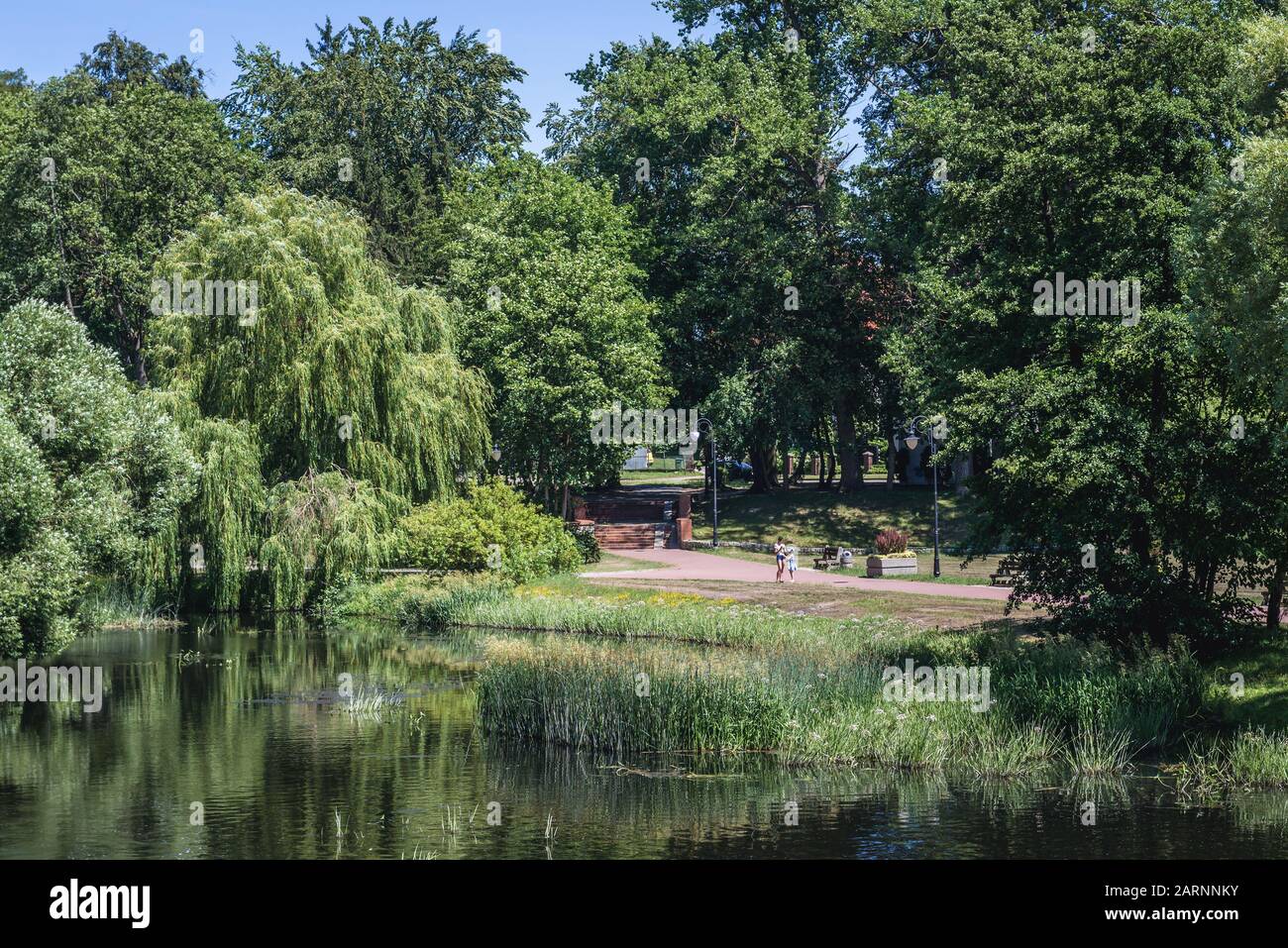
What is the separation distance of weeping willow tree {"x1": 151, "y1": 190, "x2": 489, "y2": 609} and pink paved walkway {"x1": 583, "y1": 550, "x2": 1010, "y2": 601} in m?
9.41

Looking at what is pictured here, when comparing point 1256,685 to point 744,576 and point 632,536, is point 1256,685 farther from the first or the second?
point 632,536

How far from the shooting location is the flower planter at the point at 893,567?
47.6 m

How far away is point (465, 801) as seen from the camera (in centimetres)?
2078

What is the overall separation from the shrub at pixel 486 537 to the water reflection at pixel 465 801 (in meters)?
14.9

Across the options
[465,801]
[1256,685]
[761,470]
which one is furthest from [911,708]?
[761,470]

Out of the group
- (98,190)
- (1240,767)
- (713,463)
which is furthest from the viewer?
(713,463)

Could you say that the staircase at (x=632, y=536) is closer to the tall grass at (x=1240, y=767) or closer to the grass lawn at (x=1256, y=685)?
the grass lawn at (x=1256, y=685)

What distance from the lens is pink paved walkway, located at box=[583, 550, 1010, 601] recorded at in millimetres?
42281

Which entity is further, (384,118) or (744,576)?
(384,118)

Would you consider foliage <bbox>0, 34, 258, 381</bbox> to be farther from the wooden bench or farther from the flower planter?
the flower planter

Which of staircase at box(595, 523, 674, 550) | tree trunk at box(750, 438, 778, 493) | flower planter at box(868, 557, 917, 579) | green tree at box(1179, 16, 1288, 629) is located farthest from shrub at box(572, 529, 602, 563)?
green tree at box(1179, 16, 1288, 629)

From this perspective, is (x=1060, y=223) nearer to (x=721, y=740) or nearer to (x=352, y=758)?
(x=721, y=740)

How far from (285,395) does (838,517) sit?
92.7 ft
